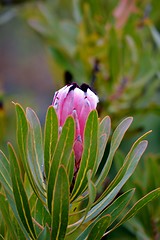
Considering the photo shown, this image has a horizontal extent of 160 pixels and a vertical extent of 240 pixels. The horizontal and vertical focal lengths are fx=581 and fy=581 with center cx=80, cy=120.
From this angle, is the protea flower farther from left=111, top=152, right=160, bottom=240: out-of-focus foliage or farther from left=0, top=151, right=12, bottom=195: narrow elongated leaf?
left=111, top=152, right=160, bottom=240: out-of-focus foliage

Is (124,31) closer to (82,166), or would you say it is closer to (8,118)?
(8,118)

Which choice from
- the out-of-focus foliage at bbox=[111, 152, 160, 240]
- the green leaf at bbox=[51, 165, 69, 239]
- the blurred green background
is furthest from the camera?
the blurred green background

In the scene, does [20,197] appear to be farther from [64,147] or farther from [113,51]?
[113,51]

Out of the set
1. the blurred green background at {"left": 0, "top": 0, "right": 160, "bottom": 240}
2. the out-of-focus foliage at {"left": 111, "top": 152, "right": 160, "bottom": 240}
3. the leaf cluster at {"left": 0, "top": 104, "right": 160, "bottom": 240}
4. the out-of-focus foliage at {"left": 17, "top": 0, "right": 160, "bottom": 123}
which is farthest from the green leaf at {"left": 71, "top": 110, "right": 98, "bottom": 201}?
the out-of-focus foliage at {"left": 17, "top": 0, "right": 160, "bottom": 123}

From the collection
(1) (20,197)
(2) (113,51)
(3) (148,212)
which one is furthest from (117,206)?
(2) (113,51)

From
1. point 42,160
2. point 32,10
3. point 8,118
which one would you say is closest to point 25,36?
point 32,10

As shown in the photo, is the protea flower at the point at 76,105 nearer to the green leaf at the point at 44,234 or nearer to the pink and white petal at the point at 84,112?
the pink and white petal at the point at 84,112

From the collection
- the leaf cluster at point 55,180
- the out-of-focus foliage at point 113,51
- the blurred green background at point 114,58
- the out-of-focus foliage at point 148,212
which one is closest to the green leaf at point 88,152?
the leaf cluster at point 55,180
